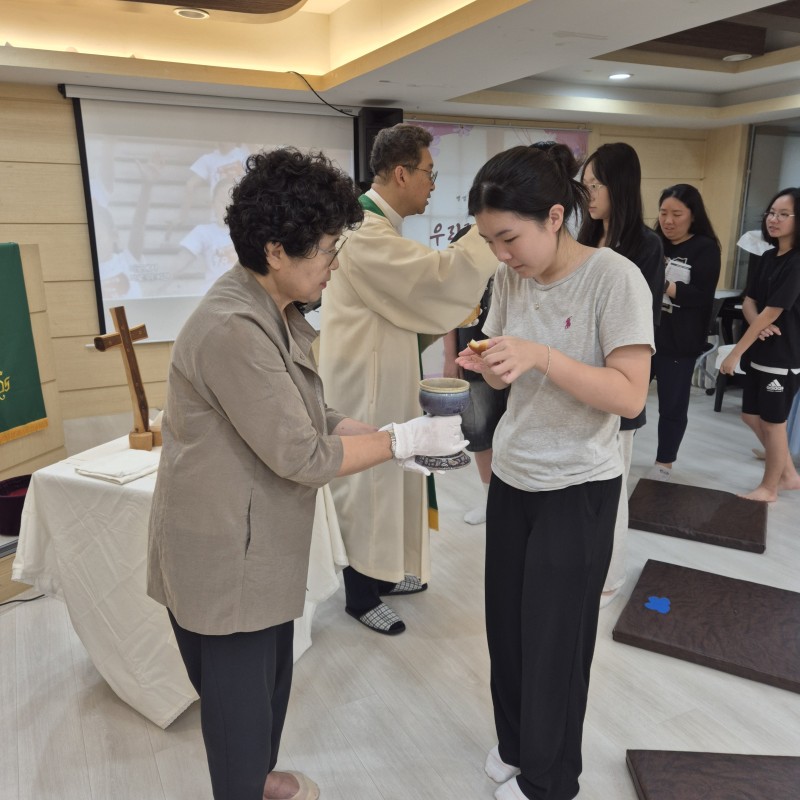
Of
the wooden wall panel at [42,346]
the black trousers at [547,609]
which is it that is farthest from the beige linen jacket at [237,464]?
the wooden wall panel at [42,346]

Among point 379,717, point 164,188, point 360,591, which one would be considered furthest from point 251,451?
point 164,188

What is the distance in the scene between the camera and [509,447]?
1.40 m

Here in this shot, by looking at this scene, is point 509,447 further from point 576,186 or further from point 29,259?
point 29,259

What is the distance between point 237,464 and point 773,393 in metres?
2.96

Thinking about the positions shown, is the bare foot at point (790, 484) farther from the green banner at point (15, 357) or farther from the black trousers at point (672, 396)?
the green banner at point (15, 357)

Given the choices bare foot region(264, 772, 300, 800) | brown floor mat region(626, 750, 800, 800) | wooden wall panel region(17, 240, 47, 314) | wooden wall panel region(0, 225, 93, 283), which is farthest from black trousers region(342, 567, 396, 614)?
wooden wall panel region(0, 225, 93, 283)

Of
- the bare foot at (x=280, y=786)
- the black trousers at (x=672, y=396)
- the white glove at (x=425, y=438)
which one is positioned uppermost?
the white glove at (x=425, y=438)

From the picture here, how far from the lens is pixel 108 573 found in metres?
1.83

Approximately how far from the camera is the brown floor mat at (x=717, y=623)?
6.85 feet

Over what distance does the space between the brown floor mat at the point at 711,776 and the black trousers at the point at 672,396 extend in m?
1.99

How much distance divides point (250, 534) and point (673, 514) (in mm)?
2503

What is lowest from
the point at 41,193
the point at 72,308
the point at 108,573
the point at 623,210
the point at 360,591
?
the point at 360,591

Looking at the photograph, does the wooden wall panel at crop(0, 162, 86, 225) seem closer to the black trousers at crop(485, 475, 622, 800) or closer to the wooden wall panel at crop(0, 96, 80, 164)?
the wooden wall panel at crop(0, 96, 80, 164)

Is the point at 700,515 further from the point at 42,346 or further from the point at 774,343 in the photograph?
the point at 42,346
